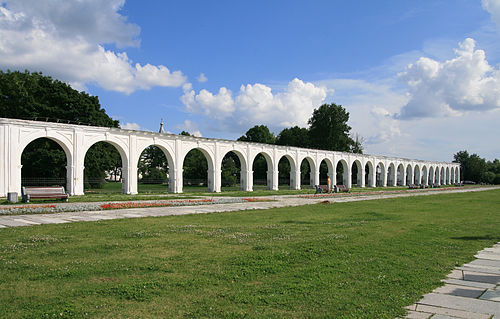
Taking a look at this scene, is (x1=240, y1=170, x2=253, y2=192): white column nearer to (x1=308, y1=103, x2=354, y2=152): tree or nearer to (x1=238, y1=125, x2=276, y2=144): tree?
(x1=238, y1=125, x2=276, y2=144): tree

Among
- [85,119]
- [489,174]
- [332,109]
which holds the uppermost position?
[332,109]

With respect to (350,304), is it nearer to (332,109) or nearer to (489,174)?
(332,109)

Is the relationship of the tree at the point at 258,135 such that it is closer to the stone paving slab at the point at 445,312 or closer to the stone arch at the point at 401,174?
the stone arch at the point at 401,174

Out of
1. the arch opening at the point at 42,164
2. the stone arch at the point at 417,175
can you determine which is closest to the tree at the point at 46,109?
the arch opening at the point at 42,164

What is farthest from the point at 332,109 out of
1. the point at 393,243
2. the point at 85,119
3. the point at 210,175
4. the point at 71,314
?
the point at 71,314

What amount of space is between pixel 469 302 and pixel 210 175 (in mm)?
30536

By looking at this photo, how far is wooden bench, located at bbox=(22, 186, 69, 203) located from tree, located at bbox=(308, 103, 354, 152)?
58724 millimetres

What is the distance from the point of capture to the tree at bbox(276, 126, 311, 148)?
238 ft

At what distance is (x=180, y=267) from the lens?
543 centimetres

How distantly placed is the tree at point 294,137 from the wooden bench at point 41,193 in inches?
2232

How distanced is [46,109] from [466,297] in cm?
3607

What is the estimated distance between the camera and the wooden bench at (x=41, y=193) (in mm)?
17609

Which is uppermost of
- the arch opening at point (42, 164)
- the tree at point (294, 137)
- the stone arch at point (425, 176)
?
the tree at point (294, 137)

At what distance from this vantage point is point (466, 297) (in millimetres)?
4363
